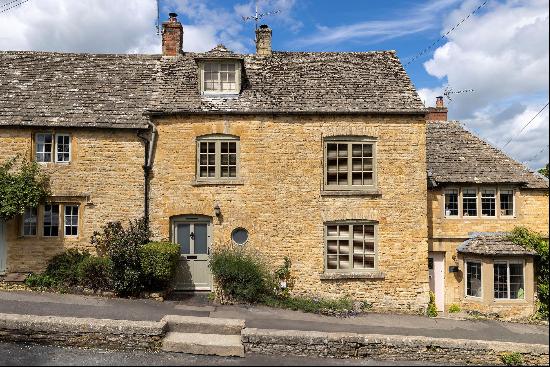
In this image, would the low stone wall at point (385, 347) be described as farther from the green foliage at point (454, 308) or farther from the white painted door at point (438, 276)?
the white painted door at point (438, 276)

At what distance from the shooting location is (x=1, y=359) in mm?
9523

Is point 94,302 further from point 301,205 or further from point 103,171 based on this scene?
point 301,205

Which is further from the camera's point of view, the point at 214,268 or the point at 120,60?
the point at 120,60

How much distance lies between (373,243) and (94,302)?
885cm

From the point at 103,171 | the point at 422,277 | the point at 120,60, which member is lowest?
the point at 422,277

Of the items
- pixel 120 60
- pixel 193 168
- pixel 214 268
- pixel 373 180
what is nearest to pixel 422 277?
pixel 373 180

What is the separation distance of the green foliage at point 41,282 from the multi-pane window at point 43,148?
3.83 meters

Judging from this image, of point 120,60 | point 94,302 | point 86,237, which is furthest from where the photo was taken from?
point 120,60

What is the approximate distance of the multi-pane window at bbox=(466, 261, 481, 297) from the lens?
15.7m

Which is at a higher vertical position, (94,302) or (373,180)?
(373,180)

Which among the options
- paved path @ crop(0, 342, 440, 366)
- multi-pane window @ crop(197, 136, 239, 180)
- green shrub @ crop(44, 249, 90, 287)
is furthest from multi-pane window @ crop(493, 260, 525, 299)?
green shrub @ crop(44, 249, 90, 287)

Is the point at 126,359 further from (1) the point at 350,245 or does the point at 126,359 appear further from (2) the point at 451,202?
(2) the point at 451,202

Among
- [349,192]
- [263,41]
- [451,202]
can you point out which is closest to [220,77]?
[263,41]

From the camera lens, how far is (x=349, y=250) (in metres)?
14.9
